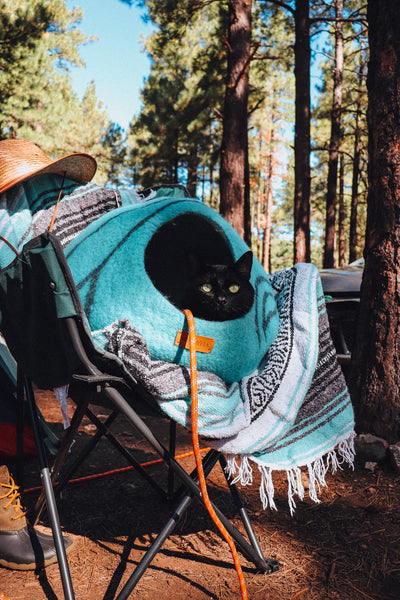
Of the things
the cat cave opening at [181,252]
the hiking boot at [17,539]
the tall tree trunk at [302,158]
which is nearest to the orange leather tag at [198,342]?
the cat cave opening at [181,252]

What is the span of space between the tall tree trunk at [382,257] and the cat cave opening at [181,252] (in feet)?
4.16

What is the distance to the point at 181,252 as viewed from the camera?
5.40 feet

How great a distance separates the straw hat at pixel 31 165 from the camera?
68.2 inches

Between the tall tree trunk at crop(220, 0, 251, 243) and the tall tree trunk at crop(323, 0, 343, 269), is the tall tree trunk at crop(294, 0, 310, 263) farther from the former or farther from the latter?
the tall tree trunk at crop(323, 0, 343, 269)

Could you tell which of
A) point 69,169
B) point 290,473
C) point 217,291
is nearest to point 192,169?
point 69,169

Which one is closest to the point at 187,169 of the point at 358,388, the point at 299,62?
the point at 299,62

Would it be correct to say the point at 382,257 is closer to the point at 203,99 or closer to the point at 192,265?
the point at 192,265

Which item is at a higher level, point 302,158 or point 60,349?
point 302,158

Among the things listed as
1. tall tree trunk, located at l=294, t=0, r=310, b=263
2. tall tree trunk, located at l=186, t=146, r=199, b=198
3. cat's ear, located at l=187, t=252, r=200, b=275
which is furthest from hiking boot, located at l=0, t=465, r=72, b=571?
tall tree trunk, located at l=186, t=146, r=199, b=198

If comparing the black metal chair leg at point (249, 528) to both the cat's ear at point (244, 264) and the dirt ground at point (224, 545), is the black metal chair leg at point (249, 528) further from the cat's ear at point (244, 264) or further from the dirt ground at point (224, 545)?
the cat's ear at point (244, 264)

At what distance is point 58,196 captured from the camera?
1.86 m

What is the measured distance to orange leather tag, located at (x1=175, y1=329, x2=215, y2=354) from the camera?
1485 millimetres

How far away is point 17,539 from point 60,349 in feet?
3.15

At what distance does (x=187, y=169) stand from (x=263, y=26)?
12.0 metres
